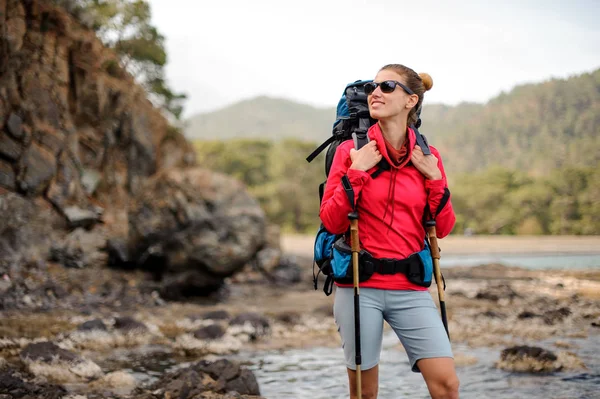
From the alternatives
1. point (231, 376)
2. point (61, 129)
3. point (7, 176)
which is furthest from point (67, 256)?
point (231, 376)

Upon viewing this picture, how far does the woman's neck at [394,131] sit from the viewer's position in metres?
3.53

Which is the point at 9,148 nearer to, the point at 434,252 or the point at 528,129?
the point at 434,252

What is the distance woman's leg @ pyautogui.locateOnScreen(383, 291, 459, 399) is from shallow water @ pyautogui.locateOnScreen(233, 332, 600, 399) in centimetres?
336

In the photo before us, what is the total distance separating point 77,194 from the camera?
64.0ft

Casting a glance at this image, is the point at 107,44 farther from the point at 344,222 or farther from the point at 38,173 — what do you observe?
the point at 344,222

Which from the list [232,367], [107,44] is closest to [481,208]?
[107,44]

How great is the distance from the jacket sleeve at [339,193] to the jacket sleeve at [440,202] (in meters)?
0.41

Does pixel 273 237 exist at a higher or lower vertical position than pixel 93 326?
higher

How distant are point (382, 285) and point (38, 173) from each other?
16223 mm

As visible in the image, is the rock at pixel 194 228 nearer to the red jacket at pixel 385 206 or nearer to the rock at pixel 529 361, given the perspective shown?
the rock at pixel 529 361

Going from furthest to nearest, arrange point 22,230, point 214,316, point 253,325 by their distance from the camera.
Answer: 1. point 22,230
2. point 214,316
3. point 253,325

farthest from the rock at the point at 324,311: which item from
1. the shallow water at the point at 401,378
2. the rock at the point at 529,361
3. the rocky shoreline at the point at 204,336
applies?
the rock at the point at 529,361

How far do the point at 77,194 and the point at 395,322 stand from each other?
1806 centimetres

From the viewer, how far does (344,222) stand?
3416mm
